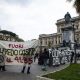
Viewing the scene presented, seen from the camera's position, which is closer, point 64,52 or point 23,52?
point 23,52

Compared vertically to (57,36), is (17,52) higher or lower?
lower

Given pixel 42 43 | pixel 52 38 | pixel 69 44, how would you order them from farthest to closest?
pixel 42 43, pixel 52 38, pixel 69 44

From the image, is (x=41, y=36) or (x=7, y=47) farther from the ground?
(x=41, y=36)

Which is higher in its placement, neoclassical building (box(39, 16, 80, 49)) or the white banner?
neoclassical building (box(39, 16, 80, 49))

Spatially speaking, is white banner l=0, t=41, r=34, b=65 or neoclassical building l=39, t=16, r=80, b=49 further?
neoclassical building l=39, t=16, r=80, b=49

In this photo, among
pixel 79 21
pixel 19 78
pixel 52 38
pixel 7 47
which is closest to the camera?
pixel 19 78

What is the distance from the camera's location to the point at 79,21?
110 metres

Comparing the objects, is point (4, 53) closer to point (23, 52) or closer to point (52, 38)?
point (23, 52)

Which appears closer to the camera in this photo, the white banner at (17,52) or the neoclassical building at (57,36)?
the white banner at (17,52)

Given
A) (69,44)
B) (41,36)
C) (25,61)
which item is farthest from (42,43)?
(25,61)

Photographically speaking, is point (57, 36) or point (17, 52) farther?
point (57, 36)

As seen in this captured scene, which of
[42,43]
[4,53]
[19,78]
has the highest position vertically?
[42,43]

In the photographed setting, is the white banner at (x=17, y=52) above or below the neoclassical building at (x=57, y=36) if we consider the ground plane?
below

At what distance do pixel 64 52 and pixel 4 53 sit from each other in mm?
11057
